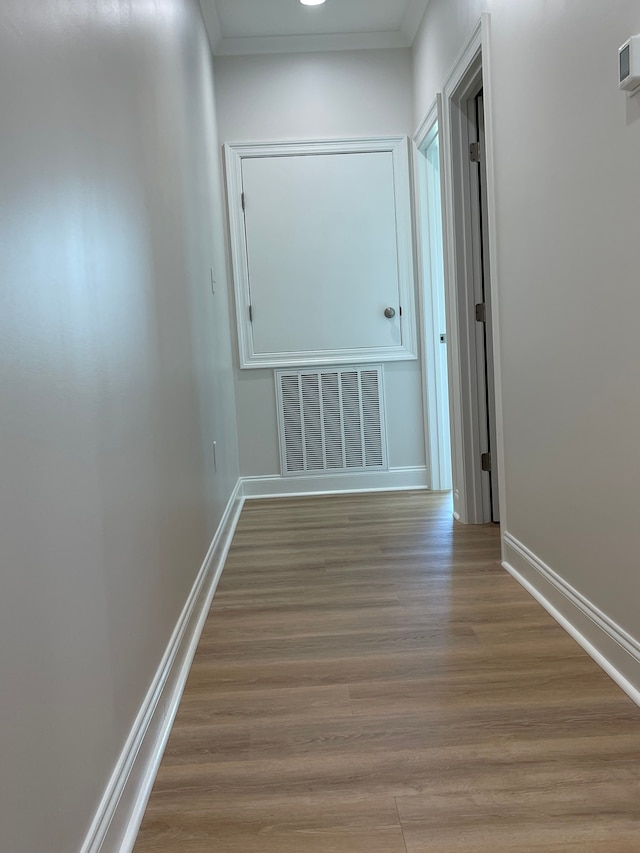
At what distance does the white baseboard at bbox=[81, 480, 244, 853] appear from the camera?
130 centimetres

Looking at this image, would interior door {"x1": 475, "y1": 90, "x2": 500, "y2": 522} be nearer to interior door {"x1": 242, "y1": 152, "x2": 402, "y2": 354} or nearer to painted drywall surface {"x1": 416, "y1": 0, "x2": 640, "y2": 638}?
painted drywall surface {"x1": 416, "y1": 0, "x2": 640, "y2": 638}

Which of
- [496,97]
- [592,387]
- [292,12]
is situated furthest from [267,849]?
[292,12]

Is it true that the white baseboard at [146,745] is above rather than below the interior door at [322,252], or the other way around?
below

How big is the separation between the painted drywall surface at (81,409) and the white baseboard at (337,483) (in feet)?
7.79

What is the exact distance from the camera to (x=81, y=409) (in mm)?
1304

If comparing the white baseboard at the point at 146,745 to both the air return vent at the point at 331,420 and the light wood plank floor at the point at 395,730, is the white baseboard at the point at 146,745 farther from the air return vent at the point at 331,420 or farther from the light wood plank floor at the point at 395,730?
the air return vent at the point at 331,420

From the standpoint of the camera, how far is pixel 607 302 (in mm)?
1928

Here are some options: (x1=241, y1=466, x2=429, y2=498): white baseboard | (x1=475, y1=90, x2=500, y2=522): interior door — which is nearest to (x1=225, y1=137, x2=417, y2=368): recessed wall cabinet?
(x1=241, y1=466, x2=429, y2=498): white baseboard

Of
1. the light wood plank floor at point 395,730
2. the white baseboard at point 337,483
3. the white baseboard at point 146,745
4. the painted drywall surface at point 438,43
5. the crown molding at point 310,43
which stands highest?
the crown molding at point 310,43

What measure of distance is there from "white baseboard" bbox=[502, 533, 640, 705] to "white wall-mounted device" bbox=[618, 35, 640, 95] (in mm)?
1317

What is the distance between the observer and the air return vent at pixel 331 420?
4.79 m

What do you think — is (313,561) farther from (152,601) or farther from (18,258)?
(18,258)

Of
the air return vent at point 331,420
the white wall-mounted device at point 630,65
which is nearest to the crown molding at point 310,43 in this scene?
the air return vent at point 331,420

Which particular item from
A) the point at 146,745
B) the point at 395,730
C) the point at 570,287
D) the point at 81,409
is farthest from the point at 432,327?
the point at 81,409
